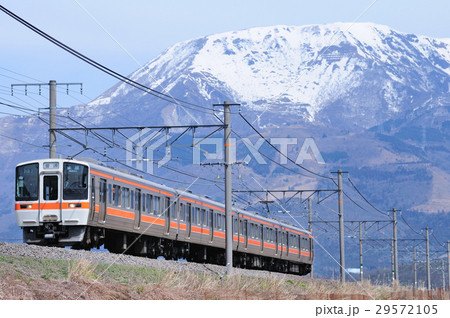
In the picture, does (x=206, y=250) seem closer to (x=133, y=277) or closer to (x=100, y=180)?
(x=100, y=180)

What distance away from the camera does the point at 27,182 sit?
3038 cm

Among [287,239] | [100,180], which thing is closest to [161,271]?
[100,180]

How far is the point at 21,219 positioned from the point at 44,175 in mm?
1590

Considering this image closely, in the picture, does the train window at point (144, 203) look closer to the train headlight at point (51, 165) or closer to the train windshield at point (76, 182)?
the train windshield at point (76, 182)

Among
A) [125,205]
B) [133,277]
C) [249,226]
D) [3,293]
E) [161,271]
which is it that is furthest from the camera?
[249,226]

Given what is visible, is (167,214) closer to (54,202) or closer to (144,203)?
(144,203)

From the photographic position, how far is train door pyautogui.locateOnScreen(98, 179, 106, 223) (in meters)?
30.7

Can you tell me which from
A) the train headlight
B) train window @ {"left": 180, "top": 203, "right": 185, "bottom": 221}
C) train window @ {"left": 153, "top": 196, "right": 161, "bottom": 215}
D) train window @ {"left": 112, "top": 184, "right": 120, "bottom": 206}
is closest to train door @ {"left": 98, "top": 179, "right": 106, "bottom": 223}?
train window @ {"left": 112, "top": 184, "right": 120, "bottom": 206}

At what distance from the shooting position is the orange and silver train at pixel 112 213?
29.9 meters

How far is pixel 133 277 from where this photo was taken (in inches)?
837

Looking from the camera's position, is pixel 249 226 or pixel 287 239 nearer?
pixel 249 226

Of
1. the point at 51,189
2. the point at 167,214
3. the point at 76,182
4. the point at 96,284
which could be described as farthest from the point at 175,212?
the point at 96,284

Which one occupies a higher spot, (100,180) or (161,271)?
(100,180)

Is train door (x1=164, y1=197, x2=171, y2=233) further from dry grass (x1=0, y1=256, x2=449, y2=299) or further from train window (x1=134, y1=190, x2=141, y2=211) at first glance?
dry grass (x1=0, y1=256, x2=449, y2=299)
